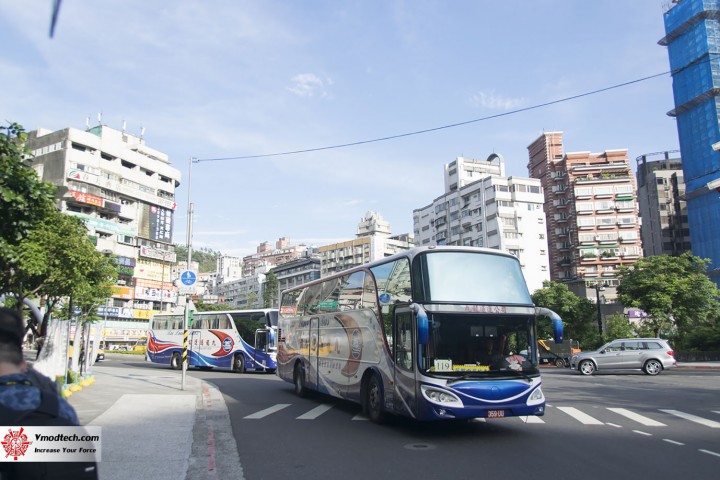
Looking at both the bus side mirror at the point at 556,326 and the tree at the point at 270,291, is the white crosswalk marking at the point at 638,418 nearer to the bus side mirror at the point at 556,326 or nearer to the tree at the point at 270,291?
the bus side mirror at the point at 556,326

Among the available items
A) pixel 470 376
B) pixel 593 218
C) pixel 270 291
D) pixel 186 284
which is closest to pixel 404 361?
pixel 470 376

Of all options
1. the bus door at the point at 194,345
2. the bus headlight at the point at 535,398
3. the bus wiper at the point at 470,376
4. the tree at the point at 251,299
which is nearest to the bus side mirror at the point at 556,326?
the bus headlight at the point at 535,398

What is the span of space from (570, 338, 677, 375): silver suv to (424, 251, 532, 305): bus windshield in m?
18.5

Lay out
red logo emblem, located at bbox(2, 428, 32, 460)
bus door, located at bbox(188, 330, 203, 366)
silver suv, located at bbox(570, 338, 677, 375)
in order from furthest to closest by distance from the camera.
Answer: bus door, located at bbox(188, 330, 203, 366) → silver suv, located at bbox(570, 338, 677, 375) → red logo emblem, located at bbox(2, 428, 32, 460)

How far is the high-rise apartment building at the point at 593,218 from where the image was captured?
3285 inches

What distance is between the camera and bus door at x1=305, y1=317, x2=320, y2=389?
49.6 ft

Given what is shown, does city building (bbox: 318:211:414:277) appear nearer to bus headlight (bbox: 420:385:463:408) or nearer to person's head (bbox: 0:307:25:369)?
bus headlight (bbox: 420:385:463:408)

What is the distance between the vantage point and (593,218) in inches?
3342

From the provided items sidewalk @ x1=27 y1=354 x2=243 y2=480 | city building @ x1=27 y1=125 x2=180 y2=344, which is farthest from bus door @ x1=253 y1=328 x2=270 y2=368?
city building @ x1=27 y1=125 x2=180 y2=344

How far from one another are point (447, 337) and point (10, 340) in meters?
7.72

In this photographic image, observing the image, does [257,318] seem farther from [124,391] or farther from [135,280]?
[135,280]

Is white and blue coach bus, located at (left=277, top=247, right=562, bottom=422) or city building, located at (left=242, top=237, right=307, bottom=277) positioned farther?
Result: city building, located at (left=242, top=237, right=307, bottom=277)

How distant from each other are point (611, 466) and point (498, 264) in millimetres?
4174

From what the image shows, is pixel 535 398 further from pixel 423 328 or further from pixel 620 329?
pixel 620 329
